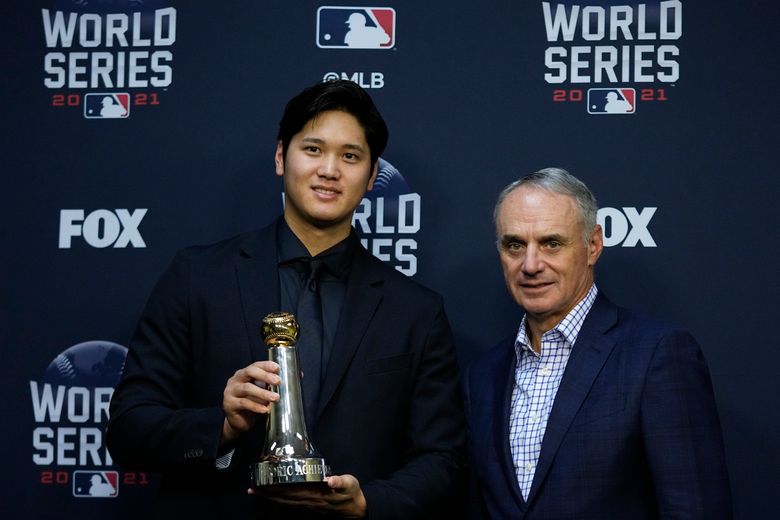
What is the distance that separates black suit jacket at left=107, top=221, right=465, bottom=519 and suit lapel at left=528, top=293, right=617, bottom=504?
0.20m

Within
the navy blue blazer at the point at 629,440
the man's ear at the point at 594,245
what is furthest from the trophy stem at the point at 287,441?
the man's ear at the point at 594,245

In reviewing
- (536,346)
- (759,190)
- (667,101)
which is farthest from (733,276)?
(536,346)

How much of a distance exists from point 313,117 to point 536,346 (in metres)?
0.65

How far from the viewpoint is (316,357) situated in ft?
6.81

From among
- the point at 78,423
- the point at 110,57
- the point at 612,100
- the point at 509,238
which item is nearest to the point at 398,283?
the point at 509,238

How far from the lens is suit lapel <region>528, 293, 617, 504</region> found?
6.57ft

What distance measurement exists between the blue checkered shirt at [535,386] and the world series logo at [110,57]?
121 centimetres

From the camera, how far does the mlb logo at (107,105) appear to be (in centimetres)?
273

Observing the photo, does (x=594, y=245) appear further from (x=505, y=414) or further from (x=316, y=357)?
(x=316, y=357)

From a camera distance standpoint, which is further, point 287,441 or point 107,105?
point 107,105

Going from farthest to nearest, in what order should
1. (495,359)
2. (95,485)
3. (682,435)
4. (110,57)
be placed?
1. (110,57)
2. (95,485)
3. (495,359)
4. (682,435)

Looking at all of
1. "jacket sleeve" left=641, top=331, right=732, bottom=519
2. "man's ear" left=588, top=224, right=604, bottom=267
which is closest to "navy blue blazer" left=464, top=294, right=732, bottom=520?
"jacket sleeve" left=641, top=331, right=732, bottom=519

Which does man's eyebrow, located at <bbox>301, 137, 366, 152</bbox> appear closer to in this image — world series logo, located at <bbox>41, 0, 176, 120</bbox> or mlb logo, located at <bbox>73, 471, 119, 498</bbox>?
world series logo, located at <bbox>41, 0, 176, 120</bbox>

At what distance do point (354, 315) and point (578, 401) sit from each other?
1.54 feet
